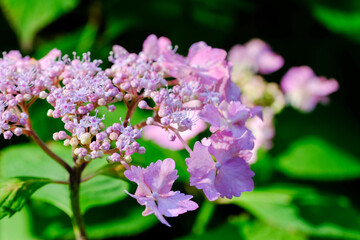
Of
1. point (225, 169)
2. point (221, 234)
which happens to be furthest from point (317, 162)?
point (225, 169)

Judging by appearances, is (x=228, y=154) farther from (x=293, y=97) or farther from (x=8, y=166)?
(x=293, y=97)

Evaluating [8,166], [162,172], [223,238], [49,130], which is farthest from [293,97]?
[162,172]

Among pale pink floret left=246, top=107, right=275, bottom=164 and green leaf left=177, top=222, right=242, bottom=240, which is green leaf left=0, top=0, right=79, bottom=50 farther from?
green leaf left=177, top=222, right=242, bottom=240

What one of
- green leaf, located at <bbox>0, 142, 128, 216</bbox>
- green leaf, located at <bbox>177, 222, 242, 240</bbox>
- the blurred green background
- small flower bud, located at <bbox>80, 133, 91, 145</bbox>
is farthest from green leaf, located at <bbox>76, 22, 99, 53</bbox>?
small flower bud, located at <bbox>80, 133, 91, 145</bbox>

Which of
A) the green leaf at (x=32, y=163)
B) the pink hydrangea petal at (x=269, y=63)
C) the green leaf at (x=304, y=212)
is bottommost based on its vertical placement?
the green leaf at (x=304, y=212)

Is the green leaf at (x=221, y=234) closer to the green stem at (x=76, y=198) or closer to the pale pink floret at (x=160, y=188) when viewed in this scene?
the green stem at (x=76, y=198)

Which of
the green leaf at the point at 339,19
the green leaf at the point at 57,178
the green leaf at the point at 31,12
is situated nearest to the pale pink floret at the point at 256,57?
the green leaf at the point at 339,19
